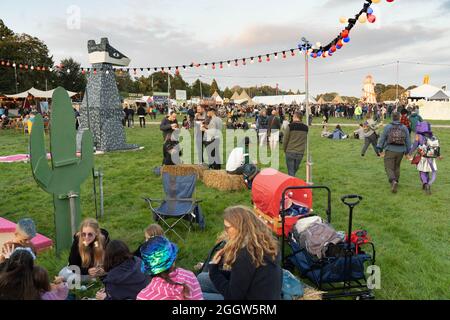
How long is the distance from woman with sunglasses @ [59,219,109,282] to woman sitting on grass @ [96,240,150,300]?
0.70 metres

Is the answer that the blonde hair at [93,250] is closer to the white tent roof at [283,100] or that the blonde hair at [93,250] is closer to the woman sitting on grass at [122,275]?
the woman sitting on grass at [122,275]

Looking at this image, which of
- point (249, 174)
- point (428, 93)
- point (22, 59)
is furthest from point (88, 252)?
point (22, 59)

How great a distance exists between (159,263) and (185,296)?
33 cm

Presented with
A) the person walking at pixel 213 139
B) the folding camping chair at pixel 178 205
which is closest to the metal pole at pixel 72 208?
the folding camping chair at pixel 178 205

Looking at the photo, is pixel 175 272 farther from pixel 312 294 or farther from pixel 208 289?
pixel 312 294

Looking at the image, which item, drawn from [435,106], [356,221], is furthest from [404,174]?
[435,106]

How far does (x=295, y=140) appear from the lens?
802 centimetres

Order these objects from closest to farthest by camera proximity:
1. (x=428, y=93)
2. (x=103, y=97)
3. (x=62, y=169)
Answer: (x=62, y=169) < (x=103, y=97) < (x=428, y=93)

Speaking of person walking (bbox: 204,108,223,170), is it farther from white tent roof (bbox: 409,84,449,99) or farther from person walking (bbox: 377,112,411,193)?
white tent roof (bbox: 409,84,449,99)

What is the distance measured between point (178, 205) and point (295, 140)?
307 centimetres

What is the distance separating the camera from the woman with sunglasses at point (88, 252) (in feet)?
13.3

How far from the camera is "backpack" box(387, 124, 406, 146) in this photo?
786cm
